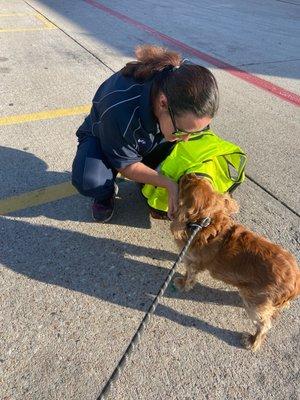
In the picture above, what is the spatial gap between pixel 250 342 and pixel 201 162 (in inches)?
51.9

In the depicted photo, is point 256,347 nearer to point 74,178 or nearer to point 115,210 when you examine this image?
point 115,210

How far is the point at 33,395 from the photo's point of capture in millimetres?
2100

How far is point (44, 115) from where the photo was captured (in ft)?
15.7

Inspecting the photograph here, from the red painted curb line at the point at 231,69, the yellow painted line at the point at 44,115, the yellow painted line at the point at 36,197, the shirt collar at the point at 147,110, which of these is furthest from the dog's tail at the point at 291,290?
the red painted curb line at the point at 231,69

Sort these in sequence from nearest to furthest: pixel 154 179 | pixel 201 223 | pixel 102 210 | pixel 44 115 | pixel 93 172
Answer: pixel 201 223 < pixel 154 179 < pixel 93 172 < pixel 102 210 < pixel 44 115

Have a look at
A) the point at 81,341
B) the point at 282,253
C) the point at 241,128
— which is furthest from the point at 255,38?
the point at 81,341

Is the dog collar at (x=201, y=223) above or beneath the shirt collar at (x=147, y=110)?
beneath

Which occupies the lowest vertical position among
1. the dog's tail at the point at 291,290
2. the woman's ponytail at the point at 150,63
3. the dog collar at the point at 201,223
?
the dog's tail at the point at 291,290

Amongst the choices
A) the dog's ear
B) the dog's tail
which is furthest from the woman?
the dog's tail

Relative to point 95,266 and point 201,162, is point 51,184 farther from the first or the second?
point 201,162

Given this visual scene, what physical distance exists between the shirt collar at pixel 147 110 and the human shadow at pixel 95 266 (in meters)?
1.00

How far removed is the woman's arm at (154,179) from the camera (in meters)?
2.58

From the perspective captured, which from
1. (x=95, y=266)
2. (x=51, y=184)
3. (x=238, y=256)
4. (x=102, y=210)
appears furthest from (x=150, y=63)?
(x=51, y=184)

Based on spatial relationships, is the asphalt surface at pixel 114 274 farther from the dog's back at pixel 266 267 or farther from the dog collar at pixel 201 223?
the dog collar at pixel 201 223
